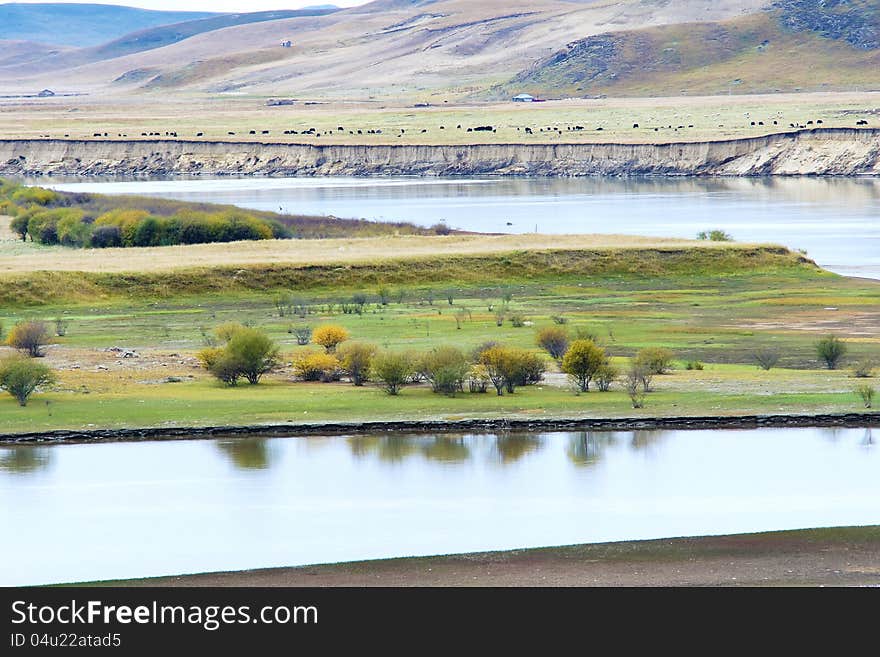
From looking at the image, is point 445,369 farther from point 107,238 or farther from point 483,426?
point 107,238

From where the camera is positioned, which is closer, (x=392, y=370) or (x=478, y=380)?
(x=392, y=370)

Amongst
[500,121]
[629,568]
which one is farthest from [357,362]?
[500,121]

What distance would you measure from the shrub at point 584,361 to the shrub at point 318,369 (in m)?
5.24

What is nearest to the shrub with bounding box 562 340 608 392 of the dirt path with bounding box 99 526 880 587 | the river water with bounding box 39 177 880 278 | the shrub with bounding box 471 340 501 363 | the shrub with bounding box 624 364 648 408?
the shrub with bounding box 624 364 648 408

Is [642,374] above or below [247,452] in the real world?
above

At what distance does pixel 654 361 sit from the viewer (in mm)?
36031

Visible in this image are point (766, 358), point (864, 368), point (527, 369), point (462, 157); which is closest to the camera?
point (527, 369)

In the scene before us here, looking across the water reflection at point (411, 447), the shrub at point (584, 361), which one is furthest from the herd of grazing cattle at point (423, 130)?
the water reflection at point (411, 447)

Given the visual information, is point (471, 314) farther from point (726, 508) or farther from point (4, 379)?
point (726, 508)

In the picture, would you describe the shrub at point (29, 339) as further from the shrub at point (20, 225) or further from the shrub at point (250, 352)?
the shrub at point (20, 225)

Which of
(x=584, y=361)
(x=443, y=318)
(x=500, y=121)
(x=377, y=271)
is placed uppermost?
(x=500, y=121)

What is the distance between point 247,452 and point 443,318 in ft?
55.7

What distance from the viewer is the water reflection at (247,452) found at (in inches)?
1129
